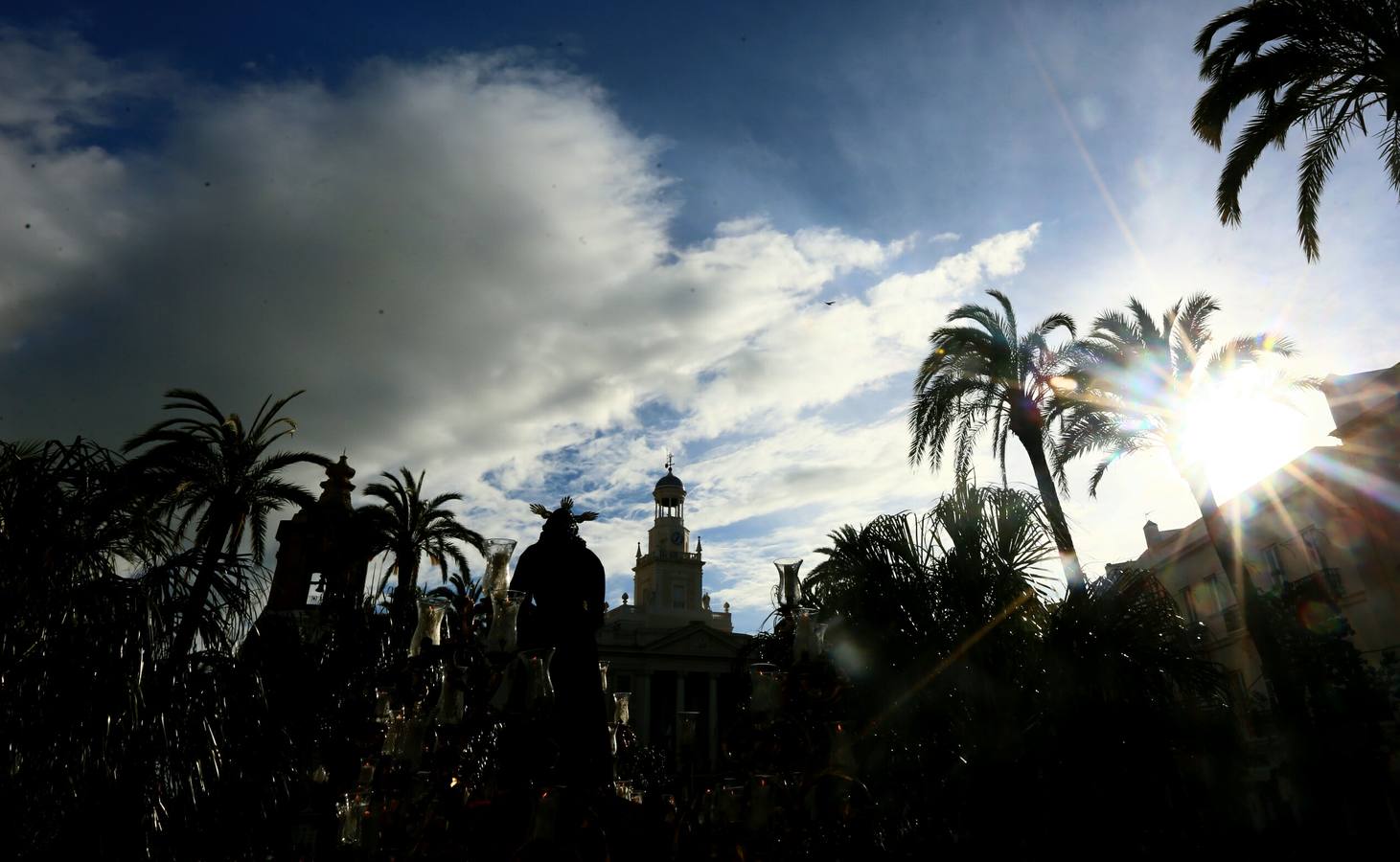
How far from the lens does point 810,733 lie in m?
5.52

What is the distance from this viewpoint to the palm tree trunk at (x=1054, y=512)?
11.9 m

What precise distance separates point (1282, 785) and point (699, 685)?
36199mm

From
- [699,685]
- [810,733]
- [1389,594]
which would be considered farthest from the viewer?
[699,685]

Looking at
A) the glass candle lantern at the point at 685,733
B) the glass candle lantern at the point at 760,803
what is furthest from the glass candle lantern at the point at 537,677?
the glass candle lantern at the point at 685,733

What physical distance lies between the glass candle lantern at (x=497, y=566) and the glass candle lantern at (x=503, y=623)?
4.1 inches

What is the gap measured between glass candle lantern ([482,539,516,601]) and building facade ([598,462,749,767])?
43.1 m

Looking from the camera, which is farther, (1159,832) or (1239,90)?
(1239,90)

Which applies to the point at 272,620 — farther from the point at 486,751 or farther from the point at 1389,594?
the point at 1389,594

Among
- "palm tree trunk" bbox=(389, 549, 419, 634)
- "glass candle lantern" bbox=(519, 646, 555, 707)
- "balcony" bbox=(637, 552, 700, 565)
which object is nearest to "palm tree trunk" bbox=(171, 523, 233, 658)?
"glass candle lantern" bbox=(519, 646, 555, 707)

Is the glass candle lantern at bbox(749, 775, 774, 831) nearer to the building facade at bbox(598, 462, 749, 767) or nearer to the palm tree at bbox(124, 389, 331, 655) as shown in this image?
the palm tree at bbox(124, 389, 331, 655)

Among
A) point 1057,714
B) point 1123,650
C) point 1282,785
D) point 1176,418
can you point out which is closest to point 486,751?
point 1057,714

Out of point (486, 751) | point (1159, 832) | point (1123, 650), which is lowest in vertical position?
point (1159, 832)

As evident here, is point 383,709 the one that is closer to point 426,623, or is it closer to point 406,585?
point 426,623

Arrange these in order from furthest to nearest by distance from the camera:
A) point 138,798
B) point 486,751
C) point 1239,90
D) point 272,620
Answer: point 1239,90
point 272,620
point 138,798
point 486,751
